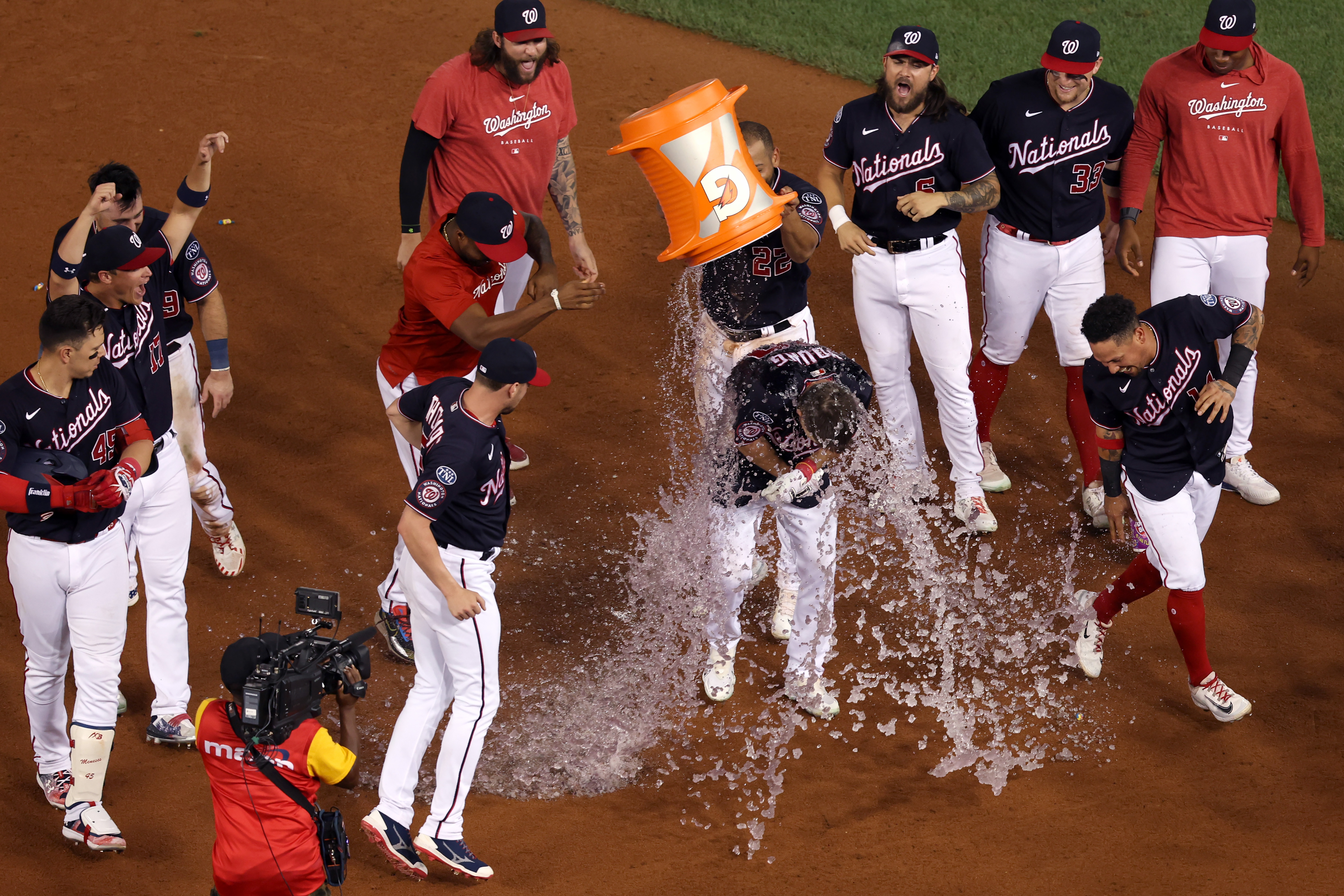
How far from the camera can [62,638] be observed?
16.2 ft

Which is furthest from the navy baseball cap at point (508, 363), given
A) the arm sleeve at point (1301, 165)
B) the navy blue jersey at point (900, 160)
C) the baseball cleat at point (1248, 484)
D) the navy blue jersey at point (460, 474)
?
the baseball cleat at point (1248, 484)

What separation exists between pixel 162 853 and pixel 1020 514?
4281mm

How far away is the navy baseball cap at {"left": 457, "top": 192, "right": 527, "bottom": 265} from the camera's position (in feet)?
17.0

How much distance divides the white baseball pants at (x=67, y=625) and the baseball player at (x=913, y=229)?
3.44 metres

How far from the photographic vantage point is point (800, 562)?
213 inches

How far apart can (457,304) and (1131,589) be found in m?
3.01

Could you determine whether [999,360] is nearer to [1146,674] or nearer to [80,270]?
[1146,674]

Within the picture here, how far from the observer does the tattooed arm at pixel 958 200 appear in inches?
240

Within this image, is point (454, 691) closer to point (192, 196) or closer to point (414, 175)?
point (192, 196)

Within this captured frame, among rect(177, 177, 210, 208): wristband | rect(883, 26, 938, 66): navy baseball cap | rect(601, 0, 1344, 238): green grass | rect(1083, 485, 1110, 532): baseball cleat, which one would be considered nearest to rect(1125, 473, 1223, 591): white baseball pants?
rect(1083, 485, 1110, 532): baseball cleat

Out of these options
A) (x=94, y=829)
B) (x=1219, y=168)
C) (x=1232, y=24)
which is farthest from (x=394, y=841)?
(x=1232, y=24)

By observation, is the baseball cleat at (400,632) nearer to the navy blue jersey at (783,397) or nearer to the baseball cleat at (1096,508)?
the navy blue jersey at (783,397)

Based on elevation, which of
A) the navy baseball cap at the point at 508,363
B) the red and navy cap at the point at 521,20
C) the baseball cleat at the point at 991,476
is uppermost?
the red and navy cap at the point at 521,20

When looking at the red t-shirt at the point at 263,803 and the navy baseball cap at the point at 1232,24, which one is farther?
the navy baseball cap at the point at 1232,24
